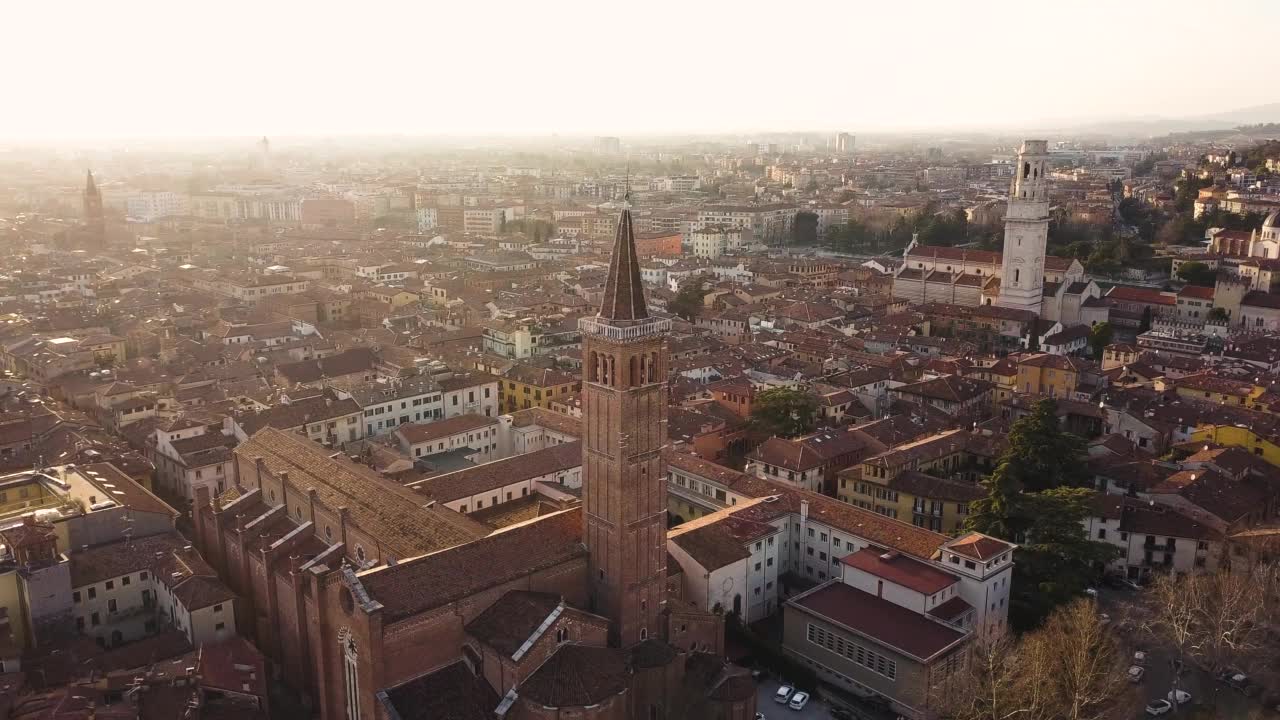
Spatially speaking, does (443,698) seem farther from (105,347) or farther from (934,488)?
(105,347)

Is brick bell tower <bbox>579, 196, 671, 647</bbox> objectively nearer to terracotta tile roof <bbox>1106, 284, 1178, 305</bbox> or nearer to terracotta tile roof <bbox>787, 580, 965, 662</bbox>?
terracotta tile roof <bbox>787, 580, 965, 662</bbox>

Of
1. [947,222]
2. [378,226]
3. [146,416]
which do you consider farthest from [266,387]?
[378,226]

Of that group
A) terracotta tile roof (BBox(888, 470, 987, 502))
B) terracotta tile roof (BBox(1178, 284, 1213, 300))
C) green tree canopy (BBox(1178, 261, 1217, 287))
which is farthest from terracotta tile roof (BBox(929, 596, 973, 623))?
green tree canopy (BBox(1178, 261, 1217, 287))

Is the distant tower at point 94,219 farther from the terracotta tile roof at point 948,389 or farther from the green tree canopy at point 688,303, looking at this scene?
the terracotta tile roof at point 948,389

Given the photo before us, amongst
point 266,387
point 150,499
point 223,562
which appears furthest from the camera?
point 266,387

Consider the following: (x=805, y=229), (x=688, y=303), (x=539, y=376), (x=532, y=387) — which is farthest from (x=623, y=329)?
(x=805, y=229)

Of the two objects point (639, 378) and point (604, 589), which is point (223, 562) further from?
point (639, 378)
